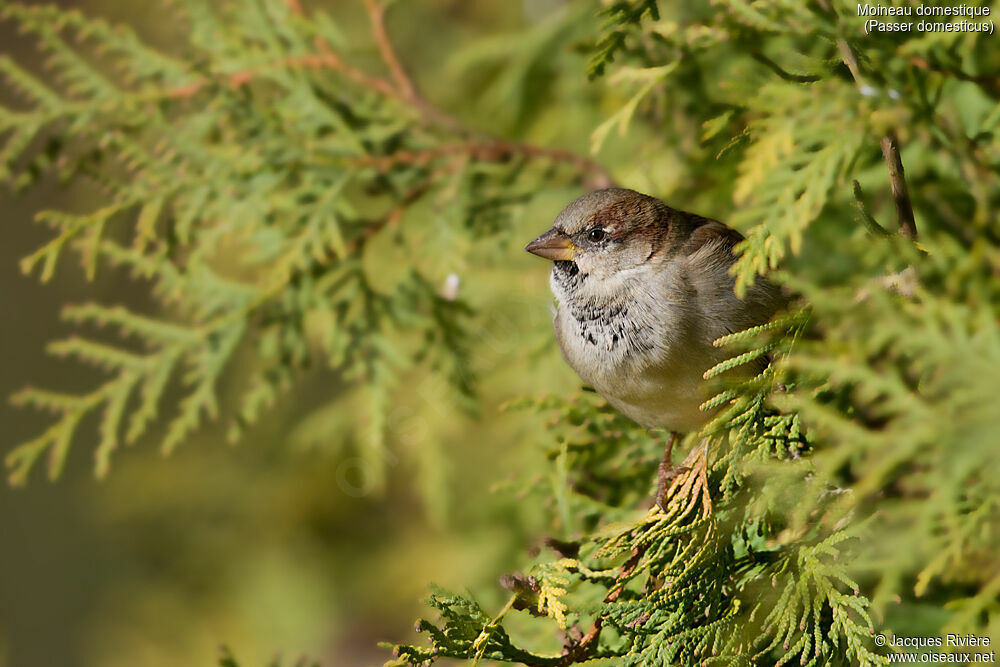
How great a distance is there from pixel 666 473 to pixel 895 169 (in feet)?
2.52

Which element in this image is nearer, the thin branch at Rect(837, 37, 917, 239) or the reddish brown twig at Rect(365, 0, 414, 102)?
the thin branch at Rect(837, 37, 917, 239)

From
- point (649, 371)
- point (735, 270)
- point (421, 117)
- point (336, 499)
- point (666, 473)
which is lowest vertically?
point (336, 499)

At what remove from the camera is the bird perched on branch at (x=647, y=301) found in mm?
1783

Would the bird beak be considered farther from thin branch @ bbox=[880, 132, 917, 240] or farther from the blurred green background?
thin branch @ bbox=[880, 132, 917, 240]

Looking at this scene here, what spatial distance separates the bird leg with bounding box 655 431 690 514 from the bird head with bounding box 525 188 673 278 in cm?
42

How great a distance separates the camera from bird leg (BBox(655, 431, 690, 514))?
1.76 m

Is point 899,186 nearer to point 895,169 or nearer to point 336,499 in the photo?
point 895,169

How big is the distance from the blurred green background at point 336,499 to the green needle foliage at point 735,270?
9.7 inches

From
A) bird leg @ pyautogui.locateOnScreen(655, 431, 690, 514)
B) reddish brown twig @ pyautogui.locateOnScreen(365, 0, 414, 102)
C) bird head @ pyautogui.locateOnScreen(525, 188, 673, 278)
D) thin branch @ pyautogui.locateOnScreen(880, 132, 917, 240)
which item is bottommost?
bird leg @ pyautogui.locateOnScreen(655, 431, 690, 514)

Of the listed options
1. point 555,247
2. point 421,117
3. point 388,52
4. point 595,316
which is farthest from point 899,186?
point 388,52

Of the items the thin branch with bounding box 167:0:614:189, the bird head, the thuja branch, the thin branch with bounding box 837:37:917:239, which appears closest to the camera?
the thin branch with bounding box 837:37:917:239

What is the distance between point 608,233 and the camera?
2.07 metres

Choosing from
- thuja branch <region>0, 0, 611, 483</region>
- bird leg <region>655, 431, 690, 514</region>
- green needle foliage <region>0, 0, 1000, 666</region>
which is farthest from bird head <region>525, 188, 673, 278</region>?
thuja branch <region>0, 0, 611, 483</region>

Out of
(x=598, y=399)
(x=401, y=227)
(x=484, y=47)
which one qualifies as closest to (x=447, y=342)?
(x=401, y=227)
